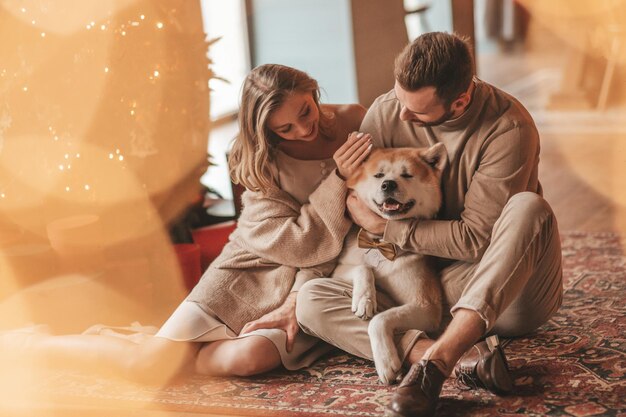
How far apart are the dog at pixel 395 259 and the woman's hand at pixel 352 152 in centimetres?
2

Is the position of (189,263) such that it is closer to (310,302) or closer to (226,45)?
(310,302)

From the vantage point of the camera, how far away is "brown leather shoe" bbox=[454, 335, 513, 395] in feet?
6.19

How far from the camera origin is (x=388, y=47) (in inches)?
180

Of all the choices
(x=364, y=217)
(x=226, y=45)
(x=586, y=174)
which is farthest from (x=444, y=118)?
(x=226, y=45)

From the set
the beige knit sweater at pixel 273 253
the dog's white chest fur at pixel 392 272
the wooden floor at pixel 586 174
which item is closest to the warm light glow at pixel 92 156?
the beige knit sweater at pixel 273 253

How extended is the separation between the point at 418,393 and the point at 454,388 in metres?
0.20

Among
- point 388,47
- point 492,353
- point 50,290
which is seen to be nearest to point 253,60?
point 388,47

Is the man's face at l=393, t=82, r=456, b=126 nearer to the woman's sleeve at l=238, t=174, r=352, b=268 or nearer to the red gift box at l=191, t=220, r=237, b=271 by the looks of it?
the woman's sleeve at l=238, t=174, r=352, b=268

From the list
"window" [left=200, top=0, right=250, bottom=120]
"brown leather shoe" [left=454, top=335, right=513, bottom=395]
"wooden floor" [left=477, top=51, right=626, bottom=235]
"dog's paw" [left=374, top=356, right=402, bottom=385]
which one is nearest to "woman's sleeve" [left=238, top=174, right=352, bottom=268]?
"dog's paw" [left=374, top=356, right=402, bottom=385]

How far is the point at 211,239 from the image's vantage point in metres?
3.01

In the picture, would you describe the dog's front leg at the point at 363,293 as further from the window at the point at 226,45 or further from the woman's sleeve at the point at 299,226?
the window at the point at 226,45

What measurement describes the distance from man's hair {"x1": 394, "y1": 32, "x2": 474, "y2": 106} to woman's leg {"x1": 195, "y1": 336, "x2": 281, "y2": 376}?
73cm

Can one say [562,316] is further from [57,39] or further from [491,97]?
[57,39]

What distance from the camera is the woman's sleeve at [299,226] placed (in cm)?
219
